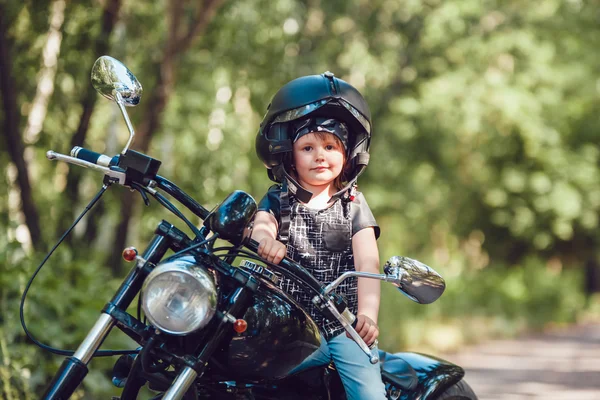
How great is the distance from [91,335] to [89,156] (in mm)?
626

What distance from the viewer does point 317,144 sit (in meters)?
3.46

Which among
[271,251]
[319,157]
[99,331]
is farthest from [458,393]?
[99,331]

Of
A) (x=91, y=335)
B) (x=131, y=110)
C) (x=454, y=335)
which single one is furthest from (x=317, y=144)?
(x=454, y=335)

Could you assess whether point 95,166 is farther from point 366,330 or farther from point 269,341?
point 366,330

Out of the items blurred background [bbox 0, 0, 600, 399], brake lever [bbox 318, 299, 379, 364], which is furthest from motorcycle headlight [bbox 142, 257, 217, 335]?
blurred background [bbox 0, 0, 600, 399]

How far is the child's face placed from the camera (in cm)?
346

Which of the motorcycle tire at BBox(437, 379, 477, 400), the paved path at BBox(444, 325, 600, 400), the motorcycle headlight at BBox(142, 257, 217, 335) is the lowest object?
the motorcycle headlight at BBox(142, 257, 217, 335)

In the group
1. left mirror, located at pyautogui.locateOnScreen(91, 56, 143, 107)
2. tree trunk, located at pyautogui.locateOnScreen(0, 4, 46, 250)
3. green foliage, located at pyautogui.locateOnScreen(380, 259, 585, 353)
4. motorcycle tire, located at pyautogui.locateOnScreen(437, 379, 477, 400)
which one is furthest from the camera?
green foliage, located at pyautogui.locateOnScreen(380, 259, 585, 353)

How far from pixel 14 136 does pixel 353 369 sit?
19.8 ft

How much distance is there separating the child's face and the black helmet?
51 mm

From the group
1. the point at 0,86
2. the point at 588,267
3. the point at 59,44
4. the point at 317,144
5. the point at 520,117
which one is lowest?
the point at 317,144

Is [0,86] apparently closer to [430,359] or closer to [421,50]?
[430,359]

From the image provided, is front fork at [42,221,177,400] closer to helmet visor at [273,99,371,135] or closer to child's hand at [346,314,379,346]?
child's hand at [346,314,379,346]

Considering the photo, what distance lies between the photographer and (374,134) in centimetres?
1622
